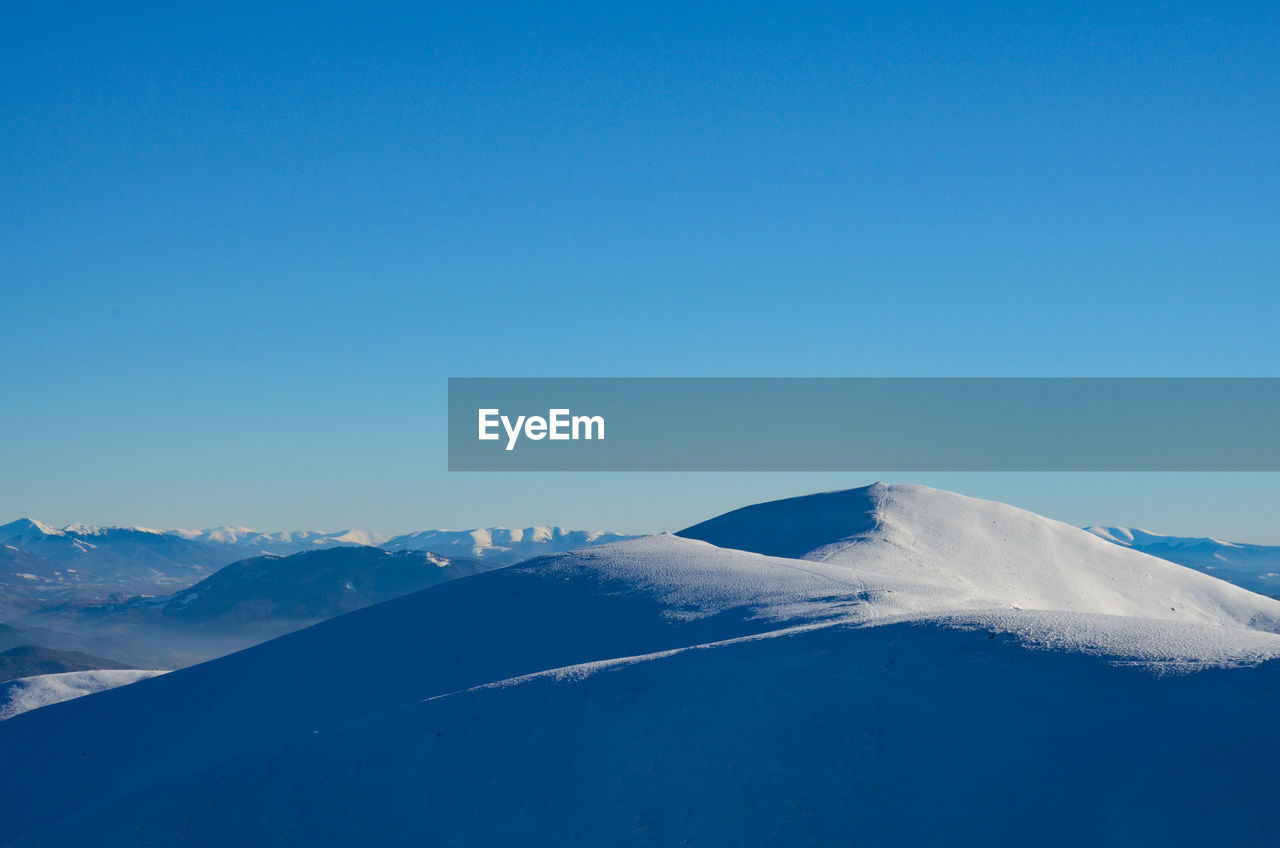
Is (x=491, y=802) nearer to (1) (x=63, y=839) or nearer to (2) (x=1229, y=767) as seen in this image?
(1) (x=63, y=839)

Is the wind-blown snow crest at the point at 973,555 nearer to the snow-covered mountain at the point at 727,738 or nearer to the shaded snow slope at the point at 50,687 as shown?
the snow-covered mountain at the point at 727,738

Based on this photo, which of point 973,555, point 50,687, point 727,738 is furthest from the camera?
point 973,555

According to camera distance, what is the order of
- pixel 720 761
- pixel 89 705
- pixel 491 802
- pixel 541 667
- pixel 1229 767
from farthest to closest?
1. pixel 89 705
2. pixel 541 667
3. pixel 491 802
4. pixel 720 761
5. pixel 1229 767

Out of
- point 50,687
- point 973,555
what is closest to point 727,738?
point 973,555

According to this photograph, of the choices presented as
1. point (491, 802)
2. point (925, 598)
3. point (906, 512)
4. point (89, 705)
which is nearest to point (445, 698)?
point (491, 802)

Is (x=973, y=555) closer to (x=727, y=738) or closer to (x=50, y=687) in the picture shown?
(x=727, y=738)

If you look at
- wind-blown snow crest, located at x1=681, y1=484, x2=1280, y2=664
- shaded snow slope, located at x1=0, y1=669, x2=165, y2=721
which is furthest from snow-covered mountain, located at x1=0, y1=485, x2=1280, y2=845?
shaded snow slope, located at x1=0, y1=669, x2=165, y2=721
